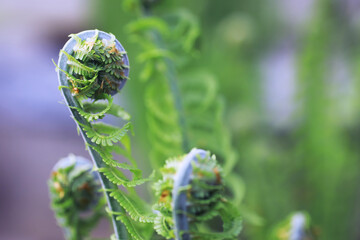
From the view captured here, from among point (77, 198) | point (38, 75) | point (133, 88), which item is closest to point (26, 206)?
point (38, 75)

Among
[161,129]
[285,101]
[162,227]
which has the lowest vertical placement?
[162,227]

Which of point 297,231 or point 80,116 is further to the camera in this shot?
point 297,231

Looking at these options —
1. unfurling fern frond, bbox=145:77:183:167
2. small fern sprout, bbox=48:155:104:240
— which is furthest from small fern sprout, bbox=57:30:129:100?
unfurling fern frond, bbox=145:77:183:167

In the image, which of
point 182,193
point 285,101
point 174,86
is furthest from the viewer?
point 285,101

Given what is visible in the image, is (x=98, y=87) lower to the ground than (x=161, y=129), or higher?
lower

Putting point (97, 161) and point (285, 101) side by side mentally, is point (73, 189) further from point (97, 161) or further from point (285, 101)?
point (285, 101)

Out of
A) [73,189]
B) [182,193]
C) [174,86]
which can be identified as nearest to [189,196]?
[182,193]

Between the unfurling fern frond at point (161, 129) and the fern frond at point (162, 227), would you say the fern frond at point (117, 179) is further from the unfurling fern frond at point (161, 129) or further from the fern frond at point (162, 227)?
the unfurling fern frond at point (161, 129)
